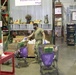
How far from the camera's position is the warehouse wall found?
28.1 feet

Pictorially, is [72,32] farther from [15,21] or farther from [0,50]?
[0,50]

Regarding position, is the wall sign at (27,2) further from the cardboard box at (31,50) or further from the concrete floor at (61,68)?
the concrete floor at (61,68)

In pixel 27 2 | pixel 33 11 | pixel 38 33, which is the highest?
pixel 27 2

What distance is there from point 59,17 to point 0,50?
12304 mm

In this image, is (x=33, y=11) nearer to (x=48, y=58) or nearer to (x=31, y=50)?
(x=31, y=50)

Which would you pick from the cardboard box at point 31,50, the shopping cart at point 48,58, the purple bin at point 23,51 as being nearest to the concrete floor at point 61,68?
the cardboard box at point 31,50

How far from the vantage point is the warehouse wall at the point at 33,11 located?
856 centimetres

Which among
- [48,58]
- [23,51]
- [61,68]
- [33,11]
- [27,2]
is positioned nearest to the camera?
[48,58]

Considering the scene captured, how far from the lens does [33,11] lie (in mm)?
8711

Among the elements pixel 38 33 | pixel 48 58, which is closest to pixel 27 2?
pixel 38 33

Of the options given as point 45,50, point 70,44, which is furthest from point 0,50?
point 70,44

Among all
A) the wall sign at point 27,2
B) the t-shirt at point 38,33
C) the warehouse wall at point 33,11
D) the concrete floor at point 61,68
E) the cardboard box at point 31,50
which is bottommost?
the concrete floor at point 61,68

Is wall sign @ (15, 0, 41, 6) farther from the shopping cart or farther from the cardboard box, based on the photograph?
the shopping cart

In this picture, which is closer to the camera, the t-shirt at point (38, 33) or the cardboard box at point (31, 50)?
the t-shirt at point (38, 33)
